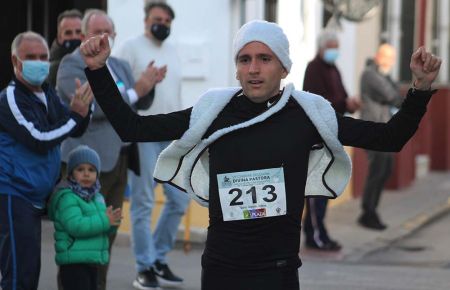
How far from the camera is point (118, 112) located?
4.56 metres

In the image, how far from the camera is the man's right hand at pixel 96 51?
443cm

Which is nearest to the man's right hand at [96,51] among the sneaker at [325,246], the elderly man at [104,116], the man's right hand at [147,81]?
the elderly man at [104,116]

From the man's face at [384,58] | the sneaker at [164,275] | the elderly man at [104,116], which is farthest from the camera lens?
the man's face at [384,58]

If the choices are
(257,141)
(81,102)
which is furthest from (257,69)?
(81,102)

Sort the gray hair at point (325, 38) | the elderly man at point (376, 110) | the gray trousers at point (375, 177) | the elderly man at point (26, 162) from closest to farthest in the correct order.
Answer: the elderly man at point (26, 162) < the gray hair at point (325, 38) < the elderly man at point (376, 110) < the gray trousers at point (375, 177)

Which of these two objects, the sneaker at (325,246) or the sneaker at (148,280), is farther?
the sneaker at (325,246)

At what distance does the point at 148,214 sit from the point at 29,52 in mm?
2120

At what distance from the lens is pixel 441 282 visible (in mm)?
9438

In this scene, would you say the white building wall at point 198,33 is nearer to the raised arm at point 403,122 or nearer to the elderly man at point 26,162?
the elderly man at point 26,162

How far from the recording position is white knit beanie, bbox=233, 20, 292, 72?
4625 mm

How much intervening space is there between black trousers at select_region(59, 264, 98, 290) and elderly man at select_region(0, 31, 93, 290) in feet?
0.83

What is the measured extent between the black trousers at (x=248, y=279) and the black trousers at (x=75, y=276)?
2.08 meters

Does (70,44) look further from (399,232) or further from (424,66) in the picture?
(399,232)

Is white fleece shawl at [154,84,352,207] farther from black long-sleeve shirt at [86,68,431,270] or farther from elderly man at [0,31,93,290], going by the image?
elderly man at [0,31,93,290]
